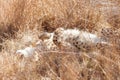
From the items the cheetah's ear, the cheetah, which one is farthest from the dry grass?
the cheetah

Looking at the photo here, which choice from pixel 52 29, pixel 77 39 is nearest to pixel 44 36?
pixel 52 29

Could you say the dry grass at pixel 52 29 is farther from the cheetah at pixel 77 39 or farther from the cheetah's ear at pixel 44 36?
the cheetah at pixel 77 39

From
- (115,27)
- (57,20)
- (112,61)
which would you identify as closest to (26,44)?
(57,20)

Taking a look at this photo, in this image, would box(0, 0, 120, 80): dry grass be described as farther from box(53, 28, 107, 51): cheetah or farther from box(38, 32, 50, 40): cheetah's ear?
box(53, 28, 107, 51): cheetah

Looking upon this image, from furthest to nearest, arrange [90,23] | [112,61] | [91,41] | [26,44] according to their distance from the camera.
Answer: [90,23]
[26,44]
[91,41]
[112,61]

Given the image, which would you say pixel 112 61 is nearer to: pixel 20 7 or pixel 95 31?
pixel 95 31

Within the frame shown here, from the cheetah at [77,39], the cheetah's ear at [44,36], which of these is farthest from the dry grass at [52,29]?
the cheetah at [77,39]

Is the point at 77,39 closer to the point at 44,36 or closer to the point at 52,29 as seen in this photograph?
the point at 44,36

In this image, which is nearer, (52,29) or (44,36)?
(44,36)
